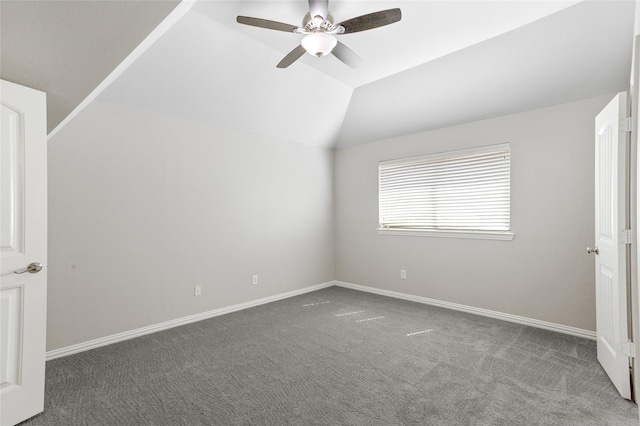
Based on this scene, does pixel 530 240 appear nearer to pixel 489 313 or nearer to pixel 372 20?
pixel 489 313

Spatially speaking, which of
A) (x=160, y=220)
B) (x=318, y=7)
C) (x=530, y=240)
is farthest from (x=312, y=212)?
(x=318, y=7)

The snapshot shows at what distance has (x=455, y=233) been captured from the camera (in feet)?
13.3

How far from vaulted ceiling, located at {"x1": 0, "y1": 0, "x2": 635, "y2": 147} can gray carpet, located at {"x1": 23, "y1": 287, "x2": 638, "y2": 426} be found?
82.2 inches

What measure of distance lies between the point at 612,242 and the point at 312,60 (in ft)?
10.4

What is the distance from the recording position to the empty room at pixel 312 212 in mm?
1916

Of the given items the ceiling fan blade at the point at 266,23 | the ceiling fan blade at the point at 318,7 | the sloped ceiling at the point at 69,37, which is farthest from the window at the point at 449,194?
the sloped ceiling at the point at 69,37

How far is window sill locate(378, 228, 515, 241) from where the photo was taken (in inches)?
144

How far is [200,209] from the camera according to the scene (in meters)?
3.75

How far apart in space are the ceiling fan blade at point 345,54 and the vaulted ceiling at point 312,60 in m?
0.35

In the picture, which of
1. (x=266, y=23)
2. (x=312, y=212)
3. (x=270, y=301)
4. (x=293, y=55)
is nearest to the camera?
(x=266, y=23)

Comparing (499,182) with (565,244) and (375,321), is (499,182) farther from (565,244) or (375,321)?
(375,321)

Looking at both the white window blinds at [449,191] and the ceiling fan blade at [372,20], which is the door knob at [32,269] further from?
the white window blinds at [449,191]

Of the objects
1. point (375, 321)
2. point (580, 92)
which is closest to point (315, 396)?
point (375, 321)

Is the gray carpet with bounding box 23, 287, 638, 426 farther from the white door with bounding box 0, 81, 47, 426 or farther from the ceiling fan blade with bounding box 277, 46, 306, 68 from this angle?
the ceiling fan blade with bounding box 277, 46, 306, 68
